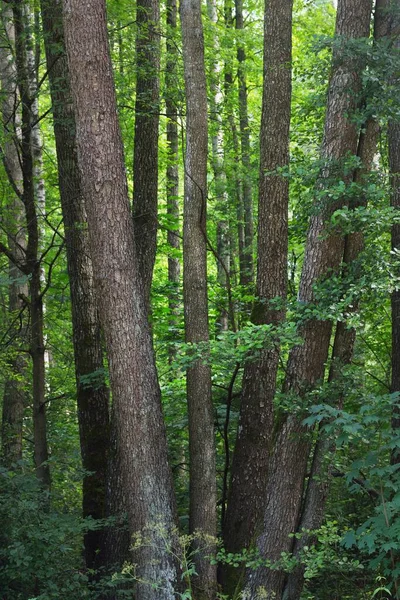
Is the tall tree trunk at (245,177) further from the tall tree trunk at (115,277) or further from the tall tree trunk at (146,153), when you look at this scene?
the tall tree trunk at (115,277)

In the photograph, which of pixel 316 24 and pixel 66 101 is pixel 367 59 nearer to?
pixel 66 101

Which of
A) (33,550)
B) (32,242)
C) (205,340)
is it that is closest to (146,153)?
(32,242)

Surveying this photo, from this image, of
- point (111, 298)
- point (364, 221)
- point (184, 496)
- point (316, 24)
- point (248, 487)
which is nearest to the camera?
point (364, 221)

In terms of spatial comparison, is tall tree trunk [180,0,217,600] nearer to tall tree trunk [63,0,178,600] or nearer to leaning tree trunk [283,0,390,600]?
leaning tree trunk [283,0,390,600]

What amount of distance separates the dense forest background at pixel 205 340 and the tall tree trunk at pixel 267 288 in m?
0.02

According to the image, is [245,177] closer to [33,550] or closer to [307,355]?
[307,355]

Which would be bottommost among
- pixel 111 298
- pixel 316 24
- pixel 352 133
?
pixel 111 298

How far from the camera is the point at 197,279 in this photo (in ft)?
28.0

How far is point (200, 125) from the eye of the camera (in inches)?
341

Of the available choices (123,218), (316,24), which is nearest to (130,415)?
(123,218)

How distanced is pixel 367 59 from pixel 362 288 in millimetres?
2215

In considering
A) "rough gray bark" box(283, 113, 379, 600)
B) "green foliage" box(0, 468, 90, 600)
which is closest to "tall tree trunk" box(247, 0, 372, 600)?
"rough gray bark" box(283, 113, 379, 600)

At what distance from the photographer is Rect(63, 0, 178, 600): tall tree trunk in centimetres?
663

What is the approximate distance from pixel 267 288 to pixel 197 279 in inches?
32.8
